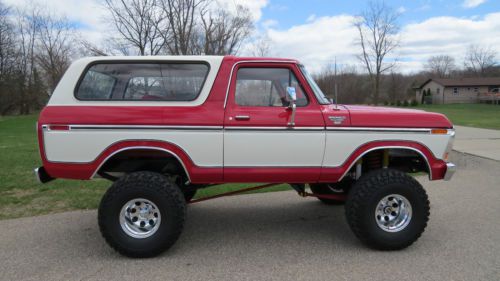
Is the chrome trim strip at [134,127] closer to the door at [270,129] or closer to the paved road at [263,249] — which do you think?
the door at [270,129]

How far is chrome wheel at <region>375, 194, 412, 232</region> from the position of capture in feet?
12.6

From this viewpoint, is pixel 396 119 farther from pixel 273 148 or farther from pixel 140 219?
pixel 140 219

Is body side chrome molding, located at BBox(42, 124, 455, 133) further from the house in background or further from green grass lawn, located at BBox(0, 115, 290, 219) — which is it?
the house in background

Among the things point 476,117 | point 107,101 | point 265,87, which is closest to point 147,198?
point 107,101

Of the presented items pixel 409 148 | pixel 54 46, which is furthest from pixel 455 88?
pixel 409 148

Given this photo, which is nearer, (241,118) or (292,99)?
(292,99)

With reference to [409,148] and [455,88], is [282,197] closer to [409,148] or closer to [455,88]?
[409,148]

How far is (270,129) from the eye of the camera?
3.62 metres

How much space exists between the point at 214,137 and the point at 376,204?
6.00 feet

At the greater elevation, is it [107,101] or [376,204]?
[107,101]

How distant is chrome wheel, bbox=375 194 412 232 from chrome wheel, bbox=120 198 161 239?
2.33 m

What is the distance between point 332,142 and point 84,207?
374 cm

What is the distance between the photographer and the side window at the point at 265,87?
148 inches

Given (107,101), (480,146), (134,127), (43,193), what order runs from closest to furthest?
(134,127)
(107,101)
(43,193)
(480,146)
